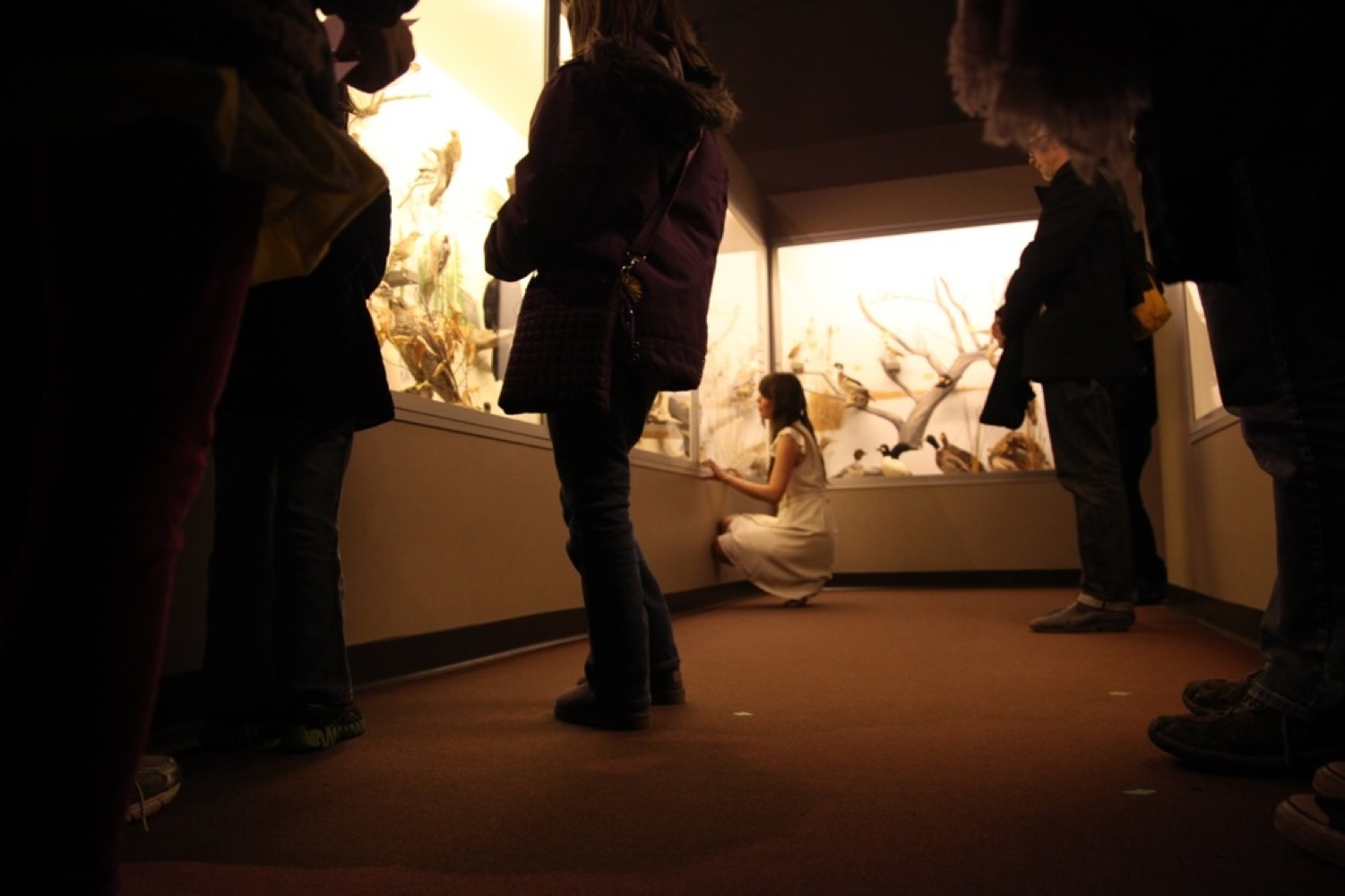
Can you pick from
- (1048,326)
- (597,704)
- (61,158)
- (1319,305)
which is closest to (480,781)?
(597,704)

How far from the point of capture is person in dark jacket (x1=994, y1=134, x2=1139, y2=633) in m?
3.38

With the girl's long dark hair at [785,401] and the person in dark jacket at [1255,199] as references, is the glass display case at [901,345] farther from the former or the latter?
the person in dark jacket at [1255,199]

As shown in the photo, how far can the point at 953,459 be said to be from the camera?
641 cm

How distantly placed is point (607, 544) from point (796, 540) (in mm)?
3313

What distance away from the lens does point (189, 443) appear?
2.24ft

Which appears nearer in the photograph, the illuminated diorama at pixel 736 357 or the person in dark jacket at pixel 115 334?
the person in dark jacket at pixel 115 334

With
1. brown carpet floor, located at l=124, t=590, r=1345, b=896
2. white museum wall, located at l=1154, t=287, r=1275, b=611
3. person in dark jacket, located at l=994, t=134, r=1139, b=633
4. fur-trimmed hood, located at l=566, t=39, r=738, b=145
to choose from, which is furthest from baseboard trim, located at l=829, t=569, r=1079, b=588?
fur-trimmed hood, located at l=566, t=39, r=738, b=145

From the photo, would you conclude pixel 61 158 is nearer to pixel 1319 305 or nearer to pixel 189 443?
pixel 189 443

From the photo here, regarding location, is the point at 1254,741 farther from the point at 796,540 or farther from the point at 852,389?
the point at 852,389

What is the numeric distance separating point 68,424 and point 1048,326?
3.32 metres

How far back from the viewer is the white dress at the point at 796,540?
16.5 ft

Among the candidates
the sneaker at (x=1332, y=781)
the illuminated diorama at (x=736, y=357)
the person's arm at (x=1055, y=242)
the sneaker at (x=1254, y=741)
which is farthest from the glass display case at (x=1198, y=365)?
the sneaker at (x=1332, y=781)

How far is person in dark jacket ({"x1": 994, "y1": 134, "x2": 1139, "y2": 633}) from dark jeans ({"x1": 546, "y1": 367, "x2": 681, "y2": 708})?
2.06 meters

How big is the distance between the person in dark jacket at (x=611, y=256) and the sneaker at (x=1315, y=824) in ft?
3.55
